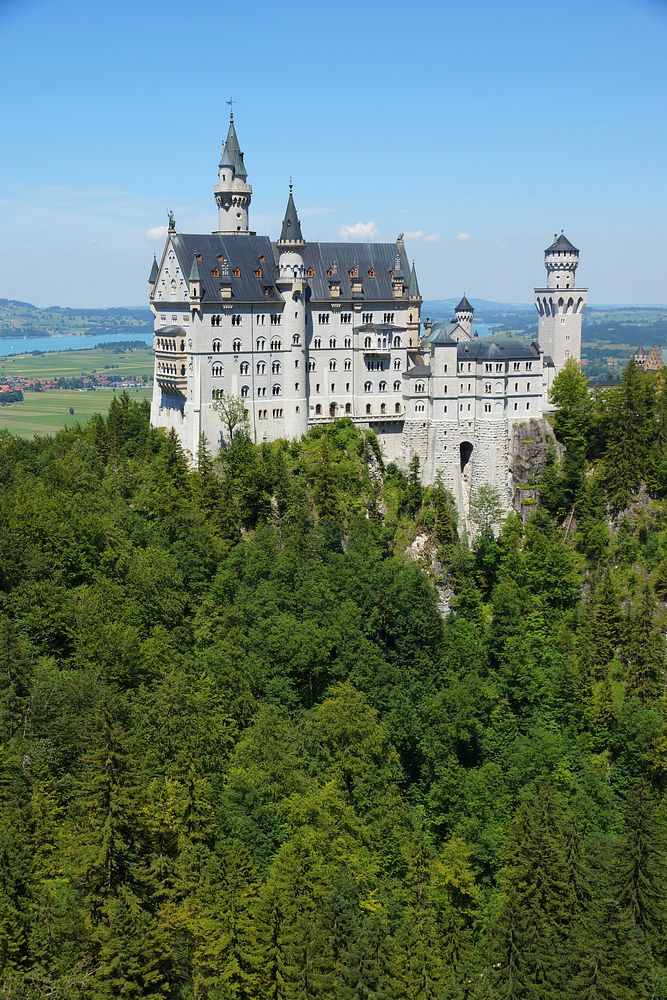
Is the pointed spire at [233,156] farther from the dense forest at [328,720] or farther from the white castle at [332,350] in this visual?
the dense forest at [328,720]

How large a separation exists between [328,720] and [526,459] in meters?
34.5

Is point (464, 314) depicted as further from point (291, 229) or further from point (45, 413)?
point (45, 413)

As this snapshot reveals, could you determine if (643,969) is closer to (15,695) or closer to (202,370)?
(15,695)

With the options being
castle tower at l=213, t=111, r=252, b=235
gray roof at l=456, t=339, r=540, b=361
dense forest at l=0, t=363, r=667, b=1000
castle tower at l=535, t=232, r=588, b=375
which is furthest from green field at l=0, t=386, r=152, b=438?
castle tower at l=535, t=232, r=588, b=375

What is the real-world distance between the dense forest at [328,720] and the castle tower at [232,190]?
697 inches

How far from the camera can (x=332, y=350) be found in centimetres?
9019

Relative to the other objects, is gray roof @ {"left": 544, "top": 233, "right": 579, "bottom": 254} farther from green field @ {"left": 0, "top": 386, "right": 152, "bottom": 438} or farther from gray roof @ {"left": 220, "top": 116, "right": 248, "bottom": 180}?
green field @ {"left": 0, "top": 386, "right": 152, "bottom": 438}

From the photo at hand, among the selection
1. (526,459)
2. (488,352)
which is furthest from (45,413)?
(526,459)

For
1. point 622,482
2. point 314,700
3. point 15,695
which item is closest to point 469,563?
point 622,482

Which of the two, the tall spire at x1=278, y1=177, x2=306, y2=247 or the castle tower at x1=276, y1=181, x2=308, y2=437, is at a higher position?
the tall spire at x1=278, y1=177, x2=306, y2=247

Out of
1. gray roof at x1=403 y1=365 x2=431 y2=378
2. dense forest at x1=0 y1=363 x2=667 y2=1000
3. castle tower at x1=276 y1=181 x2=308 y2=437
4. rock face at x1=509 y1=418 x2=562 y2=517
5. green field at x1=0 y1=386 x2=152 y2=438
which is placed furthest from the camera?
green field at x1=0 y1=386 x2=152 y2=438

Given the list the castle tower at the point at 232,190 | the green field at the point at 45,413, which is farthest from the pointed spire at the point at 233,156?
the green field at the point at 45,413

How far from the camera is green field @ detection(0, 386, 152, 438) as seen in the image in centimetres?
14300

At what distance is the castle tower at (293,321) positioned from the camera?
85.9 metres
